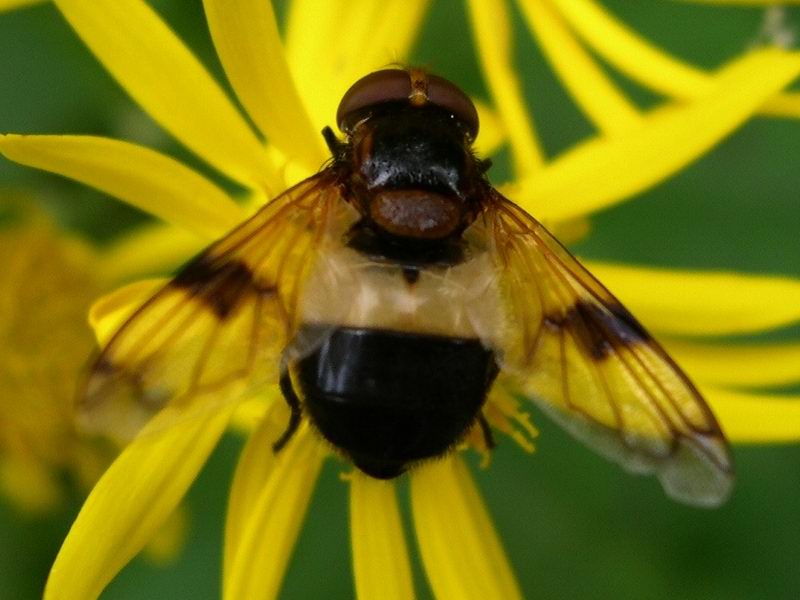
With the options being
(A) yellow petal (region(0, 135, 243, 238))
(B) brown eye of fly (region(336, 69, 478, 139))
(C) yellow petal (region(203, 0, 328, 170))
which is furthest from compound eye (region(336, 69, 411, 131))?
(A) yellow petal (region(0, 135, 243, 238))

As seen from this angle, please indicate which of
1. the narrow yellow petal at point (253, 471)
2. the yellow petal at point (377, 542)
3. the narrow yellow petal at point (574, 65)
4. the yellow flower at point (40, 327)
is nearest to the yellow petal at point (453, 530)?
the yellow petal at point (377, 542)

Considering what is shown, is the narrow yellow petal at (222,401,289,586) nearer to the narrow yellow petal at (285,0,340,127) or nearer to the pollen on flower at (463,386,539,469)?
the pollen on flower at (463,386,539,469)

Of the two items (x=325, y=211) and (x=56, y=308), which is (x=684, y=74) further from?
(x=56, y=308)

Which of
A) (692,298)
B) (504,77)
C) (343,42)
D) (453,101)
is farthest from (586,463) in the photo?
(453,101)

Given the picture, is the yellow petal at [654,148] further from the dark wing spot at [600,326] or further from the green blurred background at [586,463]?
the green blurred background at [586,463]

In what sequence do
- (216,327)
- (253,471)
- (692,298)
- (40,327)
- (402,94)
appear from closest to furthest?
1. (216,327)
2. (402,94)
3. (253,471)
4. (692,298)
5. (40,327)

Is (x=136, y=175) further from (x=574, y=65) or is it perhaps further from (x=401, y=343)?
(x=574, y=65)
